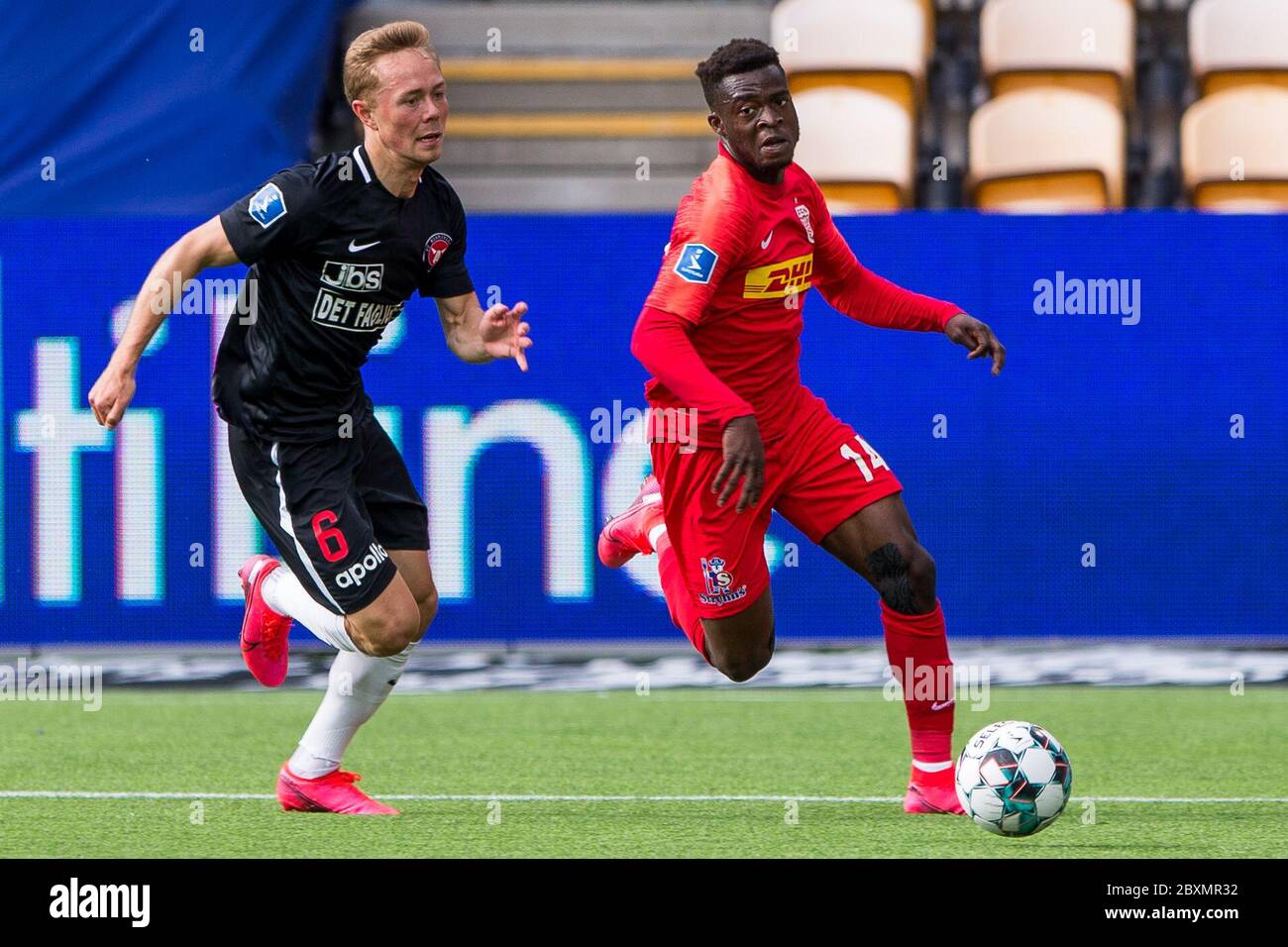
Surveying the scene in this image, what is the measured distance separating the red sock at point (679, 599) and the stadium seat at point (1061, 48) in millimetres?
7653

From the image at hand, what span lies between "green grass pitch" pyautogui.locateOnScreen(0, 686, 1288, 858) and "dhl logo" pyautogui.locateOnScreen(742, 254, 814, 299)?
1.50 meters

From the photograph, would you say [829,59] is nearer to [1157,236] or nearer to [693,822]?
[1157,236]

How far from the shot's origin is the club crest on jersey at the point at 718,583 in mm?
5848

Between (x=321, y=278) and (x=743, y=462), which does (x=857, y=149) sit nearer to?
(x=321, y=278)

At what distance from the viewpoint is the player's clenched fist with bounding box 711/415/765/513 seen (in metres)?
5.24

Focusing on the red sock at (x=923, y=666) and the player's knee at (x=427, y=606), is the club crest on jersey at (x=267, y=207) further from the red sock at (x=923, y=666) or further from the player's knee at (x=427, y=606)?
the red sock at (x=923, y=666)

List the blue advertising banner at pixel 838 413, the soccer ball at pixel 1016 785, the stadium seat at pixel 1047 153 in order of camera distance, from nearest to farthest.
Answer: the soccer ball at pixel 1016 785 → the blue advertising banner at pixel 838 413 → the stadium seat at pixel 1047 153

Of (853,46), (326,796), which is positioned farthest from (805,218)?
(853,46)

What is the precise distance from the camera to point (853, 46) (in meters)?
13.0

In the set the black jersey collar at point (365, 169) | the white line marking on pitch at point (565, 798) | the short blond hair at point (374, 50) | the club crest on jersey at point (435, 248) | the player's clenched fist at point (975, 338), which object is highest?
the short blond hair at point (374, 50)

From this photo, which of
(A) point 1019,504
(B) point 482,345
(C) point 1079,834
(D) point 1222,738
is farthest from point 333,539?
(A) point 1019,504

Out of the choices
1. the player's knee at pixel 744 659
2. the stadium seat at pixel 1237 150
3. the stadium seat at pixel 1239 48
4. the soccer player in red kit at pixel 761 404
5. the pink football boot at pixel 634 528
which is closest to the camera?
the soccer player in red kit at pixel 761 404
